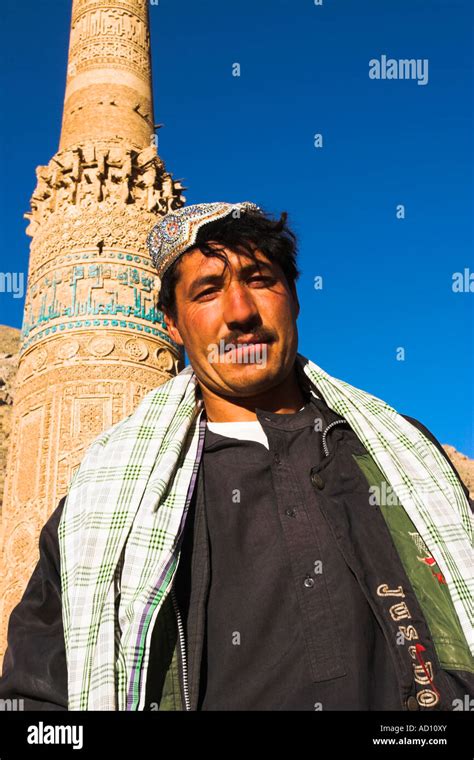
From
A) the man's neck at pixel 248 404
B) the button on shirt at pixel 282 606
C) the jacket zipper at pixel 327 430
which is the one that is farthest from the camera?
the man's neck at pixel 248 404

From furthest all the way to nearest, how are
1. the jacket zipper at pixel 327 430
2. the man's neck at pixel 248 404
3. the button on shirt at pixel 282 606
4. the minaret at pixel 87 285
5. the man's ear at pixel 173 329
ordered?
the minaret at pixel 87 285 → the man's ear at pixel 173 329 → the man's neck at pixel 248 404 → the jacket zipper at pixel 327 430 → the button on shirt at pixel 282 606

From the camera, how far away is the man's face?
6.93ft

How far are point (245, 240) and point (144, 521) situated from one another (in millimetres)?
949

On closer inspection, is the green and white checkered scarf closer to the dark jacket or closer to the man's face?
the dark jacket

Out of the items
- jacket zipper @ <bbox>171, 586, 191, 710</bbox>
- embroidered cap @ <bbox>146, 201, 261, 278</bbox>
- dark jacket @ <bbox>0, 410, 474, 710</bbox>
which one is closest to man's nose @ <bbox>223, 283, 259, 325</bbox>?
embroidered cap @ <bbox>146, 201, 261, 278</bbox>

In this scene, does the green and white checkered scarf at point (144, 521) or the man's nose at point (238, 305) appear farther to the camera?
the man's nose at point (238, 305)

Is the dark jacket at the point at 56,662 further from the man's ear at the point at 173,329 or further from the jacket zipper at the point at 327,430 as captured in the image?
the man's ear at the point at 173,329

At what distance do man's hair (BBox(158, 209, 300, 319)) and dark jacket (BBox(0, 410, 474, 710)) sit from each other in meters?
0.81

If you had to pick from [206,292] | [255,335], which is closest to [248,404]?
[255,335]

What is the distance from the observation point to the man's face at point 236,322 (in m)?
2.11

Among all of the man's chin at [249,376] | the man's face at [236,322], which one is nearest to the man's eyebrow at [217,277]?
the man's face at [236,322]

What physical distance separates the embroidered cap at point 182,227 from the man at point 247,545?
0.01 m

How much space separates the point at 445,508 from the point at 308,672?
0.59 m

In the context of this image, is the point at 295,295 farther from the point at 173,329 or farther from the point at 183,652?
the point at 183,652
